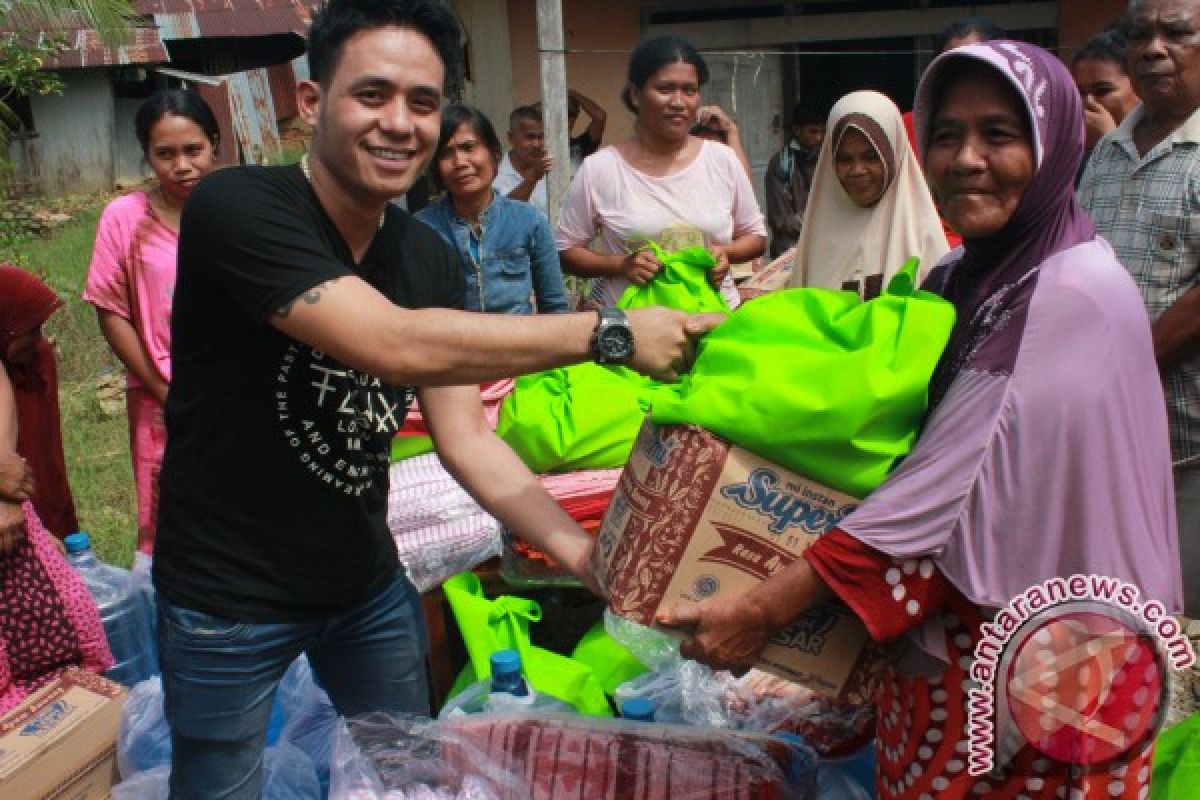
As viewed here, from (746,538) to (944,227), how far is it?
215 centimetres

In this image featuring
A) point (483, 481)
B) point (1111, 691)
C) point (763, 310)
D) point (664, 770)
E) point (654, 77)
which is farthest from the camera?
point (654, 77)

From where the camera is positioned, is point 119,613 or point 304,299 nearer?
point 304,299

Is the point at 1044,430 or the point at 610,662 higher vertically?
the point at 1044,430

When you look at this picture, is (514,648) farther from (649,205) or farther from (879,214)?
(649,205)

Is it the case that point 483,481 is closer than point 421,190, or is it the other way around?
point 483,481

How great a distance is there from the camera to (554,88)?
5590 millimetres

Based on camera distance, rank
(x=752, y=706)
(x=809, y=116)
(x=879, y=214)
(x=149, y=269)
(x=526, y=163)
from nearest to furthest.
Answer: (x=752, y=706)
(x=879, y=214)
(x=149, y=269)
(x=526, y=163)
(x=809, y=116)

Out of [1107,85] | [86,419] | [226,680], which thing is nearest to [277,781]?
[226,680]

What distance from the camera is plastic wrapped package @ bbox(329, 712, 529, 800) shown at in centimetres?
207

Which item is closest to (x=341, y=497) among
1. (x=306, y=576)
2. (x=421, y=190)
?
(x=306, y=576)

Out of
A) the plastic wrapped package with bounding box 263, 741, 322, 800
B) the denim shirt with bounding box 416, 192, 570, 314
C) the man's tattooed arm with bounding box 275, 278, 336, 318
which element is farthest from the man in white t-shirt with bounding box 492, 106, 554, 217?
the man's tattooed arm with bounding box 275, 278, 336, 318

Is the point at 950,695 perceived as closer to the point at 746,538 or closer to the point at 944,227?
the point at 746,538

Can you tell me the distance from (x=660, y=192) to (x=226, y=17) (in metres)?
12.6

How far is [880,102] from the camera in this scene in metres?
3.33
